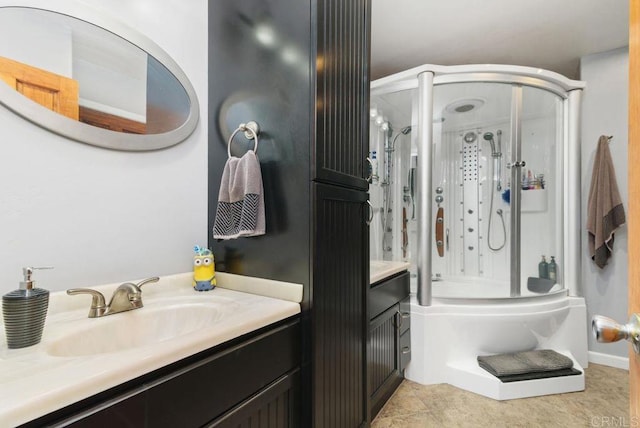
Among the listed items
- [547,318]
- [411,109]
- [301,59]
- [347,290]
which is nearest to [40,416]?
[347,290]

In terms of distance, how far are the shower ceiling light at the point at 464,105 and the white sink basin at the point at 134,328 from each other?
246cm

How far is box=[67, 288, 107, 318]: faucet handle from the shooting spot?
2.96 ft

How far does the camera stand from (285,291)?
1.08 metres

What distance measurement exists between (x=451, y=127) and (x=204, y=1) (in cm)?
231

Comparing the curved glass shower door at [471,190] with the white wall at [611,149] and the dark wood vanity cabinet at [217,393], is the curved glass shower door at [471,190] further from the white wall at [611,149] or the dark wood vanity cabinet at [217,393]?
the dark wood vanity cabinet at [217,393]

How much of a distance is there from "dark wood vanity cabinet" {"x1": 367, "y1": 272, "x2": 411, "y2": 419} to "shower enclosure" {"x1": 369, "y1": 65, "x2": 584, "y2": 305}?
0.25 meters

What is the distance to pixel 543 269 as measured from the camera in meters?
2.60

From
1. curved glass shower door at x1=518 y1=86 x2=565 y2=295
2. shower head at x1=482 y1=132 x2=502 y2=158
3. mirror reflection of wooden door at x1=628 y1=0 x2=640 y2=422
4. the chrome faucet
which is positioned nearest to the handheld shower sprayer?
shower head at x1=482 y1=132 x2=502 y2=158

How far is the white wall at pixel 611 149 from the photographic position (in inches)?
91.0

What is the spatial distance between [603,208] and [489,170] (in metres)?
0.94

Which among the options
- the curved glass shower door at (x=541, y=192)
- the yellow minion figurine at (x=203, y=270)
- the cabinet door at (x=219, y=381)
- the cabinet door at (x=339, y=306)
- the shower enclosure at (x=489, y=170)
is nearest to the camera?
the cabinet door at (x=219, y=381)

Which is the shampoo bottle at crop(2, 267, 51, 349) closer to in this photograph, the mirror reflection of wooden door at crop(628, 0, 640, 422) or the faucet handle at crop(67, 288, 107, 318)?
the faucet handle at crop(67, 288, 107, 318)

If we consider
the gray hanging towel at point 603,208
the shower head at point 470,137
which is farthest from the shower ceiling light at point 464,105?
the gray hanging towel at point 603,208

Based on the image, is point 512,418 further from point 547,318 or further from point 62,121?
point 62,121
